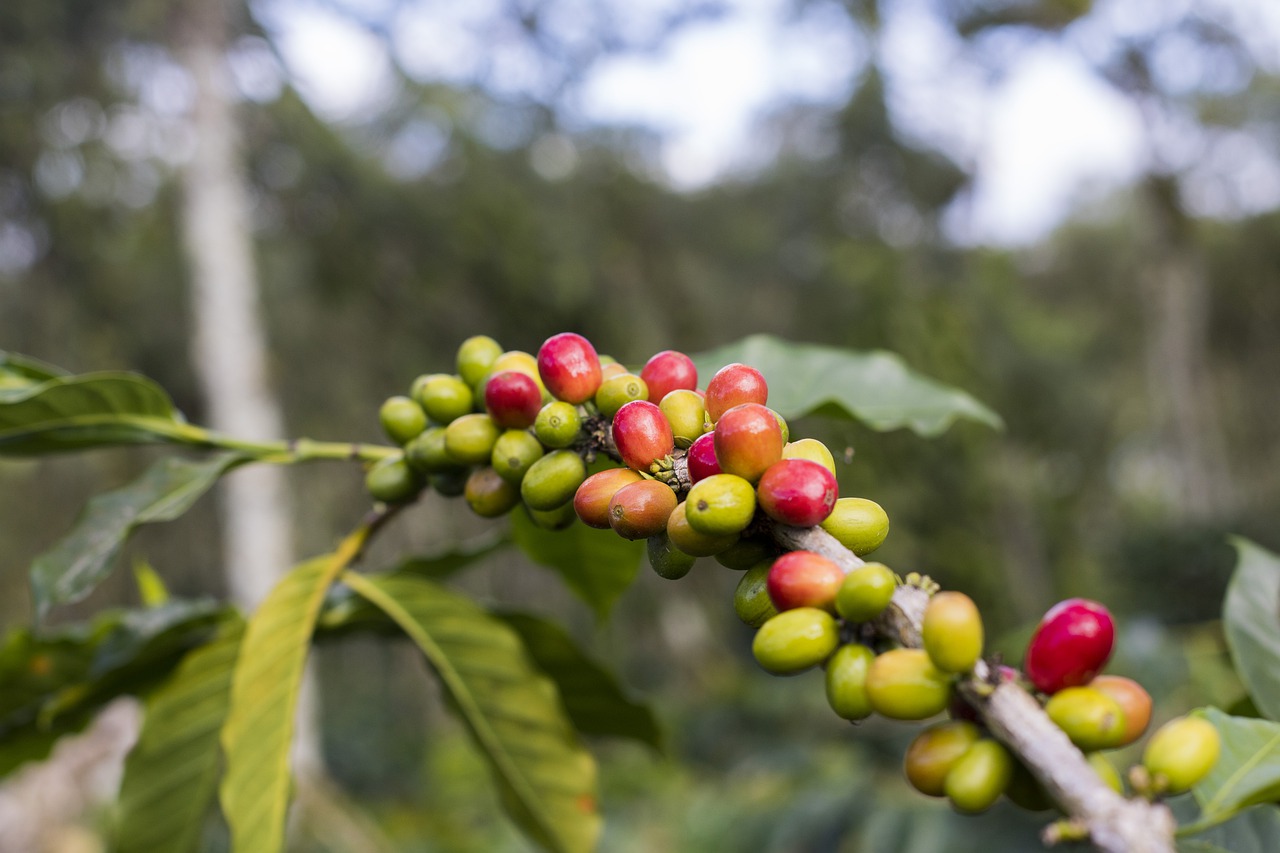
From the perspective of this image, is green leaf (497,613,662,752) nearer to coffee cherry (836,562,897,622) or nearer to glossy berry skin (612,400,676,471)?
glossy berry skin (612,400,676,471)

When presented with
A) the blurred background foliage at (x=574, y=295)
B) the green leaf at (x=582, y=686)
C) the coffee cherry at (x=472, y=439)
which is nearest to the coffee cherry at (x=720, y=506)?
the coffee cherry at (x=472, y=439)

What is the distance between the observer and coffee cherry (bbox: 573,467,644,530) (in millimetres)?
668

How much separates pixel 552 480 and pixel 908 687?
1.15 feet

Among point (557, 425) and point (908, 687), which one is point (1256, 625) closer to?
point (908, 687)

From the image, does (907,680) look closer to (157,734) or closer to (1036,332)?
(157,734)

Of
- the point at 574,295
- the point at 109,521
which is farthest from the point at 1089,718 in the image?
the point at 574,295

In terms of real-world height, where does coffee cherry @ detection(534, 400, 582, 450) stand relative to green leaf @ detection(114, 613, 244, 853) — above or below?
above

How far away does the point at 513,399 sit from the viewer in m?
0.80

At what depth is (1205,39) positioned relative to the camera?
46.3ft

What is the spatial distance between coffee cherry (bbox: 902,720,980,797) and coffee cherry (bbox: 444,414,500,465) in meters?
0.47

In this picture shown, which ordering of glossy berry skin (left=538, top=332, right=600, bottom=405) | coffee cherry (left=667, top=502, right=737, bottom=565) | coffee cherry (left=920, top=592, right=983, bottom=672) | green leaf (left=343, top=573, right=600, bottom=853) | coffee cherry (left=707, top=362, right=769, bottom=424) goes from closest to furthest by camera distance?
coffee cherry (left=920, top=592, right=983, bottom=672), coffee cherry (left=667, top=502, right=737, bottom=565), coffee cherry (left=707, top=362, right=769, bottom=424), glossy berry skin (left=538, top=332, right=600, bottom=405), green leaf (left=343, top=573, right=600, bottom=853)

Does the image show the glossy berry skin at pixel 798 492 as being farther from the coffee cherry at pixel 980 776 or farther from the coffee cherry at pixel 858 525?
the coffee cherry at pixel 980 776

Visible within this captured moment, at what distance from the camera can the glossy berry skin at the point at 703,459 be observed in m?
0.64

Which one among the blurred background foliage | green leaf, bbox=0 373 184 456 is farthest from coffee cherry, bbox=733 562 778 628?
the blurred background foliage
